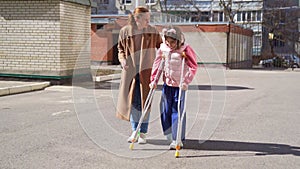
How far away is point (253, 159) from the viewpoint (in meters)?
5.68

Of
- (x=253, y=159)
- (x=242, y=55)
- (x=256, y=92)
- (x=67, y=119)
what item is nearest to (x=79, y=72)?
(x=256, y=92)

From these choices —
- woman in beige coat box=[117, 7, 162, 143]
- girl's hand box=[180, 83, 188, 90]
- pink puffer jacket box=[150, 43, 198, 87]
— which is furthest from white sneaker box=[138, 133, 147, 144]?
girl's hand box=[180, 83, 188, 90]

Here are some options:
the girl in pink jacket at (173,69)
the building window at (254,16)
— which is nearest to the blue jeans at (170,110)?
the girl in pink jacket at (173,69)

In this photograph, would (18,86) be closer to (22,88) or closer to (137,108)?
(22,88)

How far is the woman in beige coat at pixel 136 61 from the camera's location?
628 cm

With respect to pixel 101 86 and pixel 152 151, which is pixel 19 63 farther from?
pixel 152 151

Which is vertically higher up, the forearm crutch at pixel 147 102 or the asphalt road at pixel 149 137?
the forearm crutch at pixel 147 102

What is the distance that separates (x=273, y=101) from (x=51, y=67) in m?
7.15

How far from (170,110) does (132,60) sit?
0.91m

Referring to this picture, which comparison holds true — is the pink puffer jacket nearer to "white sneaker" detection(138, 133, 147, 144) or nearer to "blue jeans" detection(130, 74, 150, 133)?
"blue jeans" detection(130, 74, 150, 133)

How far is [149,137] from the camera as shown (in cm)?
689

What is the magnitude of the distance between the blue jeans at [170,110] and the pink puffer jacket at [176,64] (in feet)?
0.39

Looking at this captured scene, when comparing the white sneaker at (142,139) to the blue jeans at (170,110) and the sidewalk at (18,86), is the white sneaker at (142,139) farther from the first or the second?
the sidewalk at (18,86)

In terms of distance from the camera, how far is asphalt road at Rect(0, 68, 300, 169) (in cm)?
548
